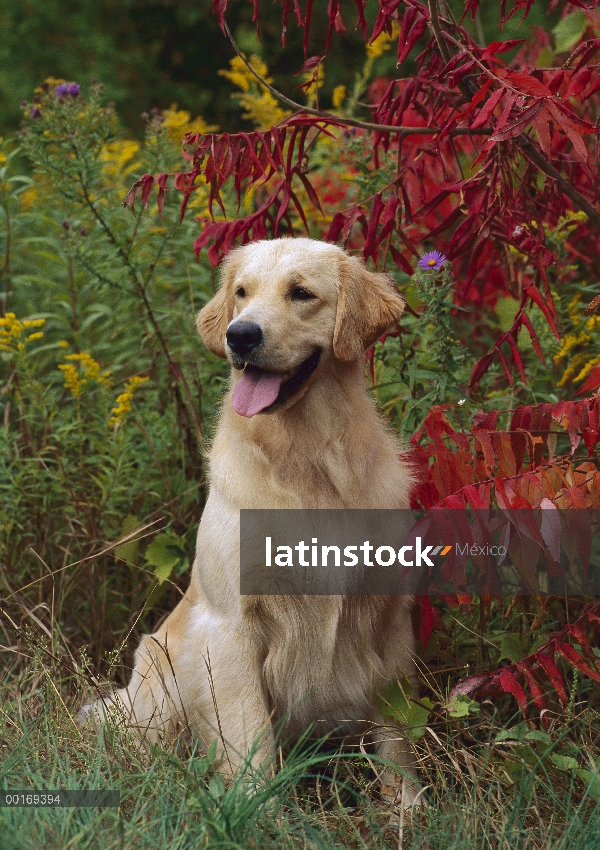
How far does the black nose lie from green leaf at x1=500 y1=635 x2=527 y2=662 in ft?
4.20

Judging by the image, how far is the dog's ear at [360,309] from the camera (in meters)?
3.04

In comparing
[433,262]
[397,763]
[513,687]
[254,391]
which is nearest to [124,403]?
[254,391]

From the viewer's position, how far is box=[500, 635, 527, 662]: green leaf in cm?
315

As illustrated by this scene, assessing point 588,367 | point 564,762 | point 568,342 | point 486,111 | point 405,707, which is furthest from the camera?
point 568,342

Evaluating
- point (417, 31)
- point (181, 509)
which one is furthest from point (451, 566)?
point (417, 31)

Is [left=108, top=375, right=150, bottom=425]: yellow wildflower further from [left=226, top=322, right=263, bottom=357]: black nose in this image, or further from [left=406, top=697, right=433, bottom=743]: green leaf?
[left=406, top=697, right=433, bottom=743]: green leaf

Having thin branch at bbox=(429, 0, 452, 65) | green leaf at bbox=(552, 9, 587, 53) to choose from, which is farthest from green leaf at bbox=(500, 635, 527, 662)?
green leaf at bbox=(552, 9, 587, 53)

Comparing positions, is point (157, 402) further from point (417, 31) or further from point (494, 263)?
point (417, 31)

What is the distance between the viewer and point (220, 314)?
10.9ft

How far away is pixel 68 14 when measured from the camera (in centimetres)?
1144

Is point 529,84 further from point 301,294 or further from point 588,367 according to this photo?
point 588,367

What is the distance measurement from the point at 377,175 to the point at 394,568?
5.39ft

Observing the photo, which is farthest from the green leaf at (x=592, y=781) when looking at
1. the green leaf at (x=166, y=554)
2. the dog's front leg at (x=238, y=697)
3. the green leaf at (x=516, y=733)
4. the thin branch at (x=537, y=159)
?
the thin branch at (x=537, y=159)

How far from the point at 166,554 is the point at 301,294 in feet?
4.47
